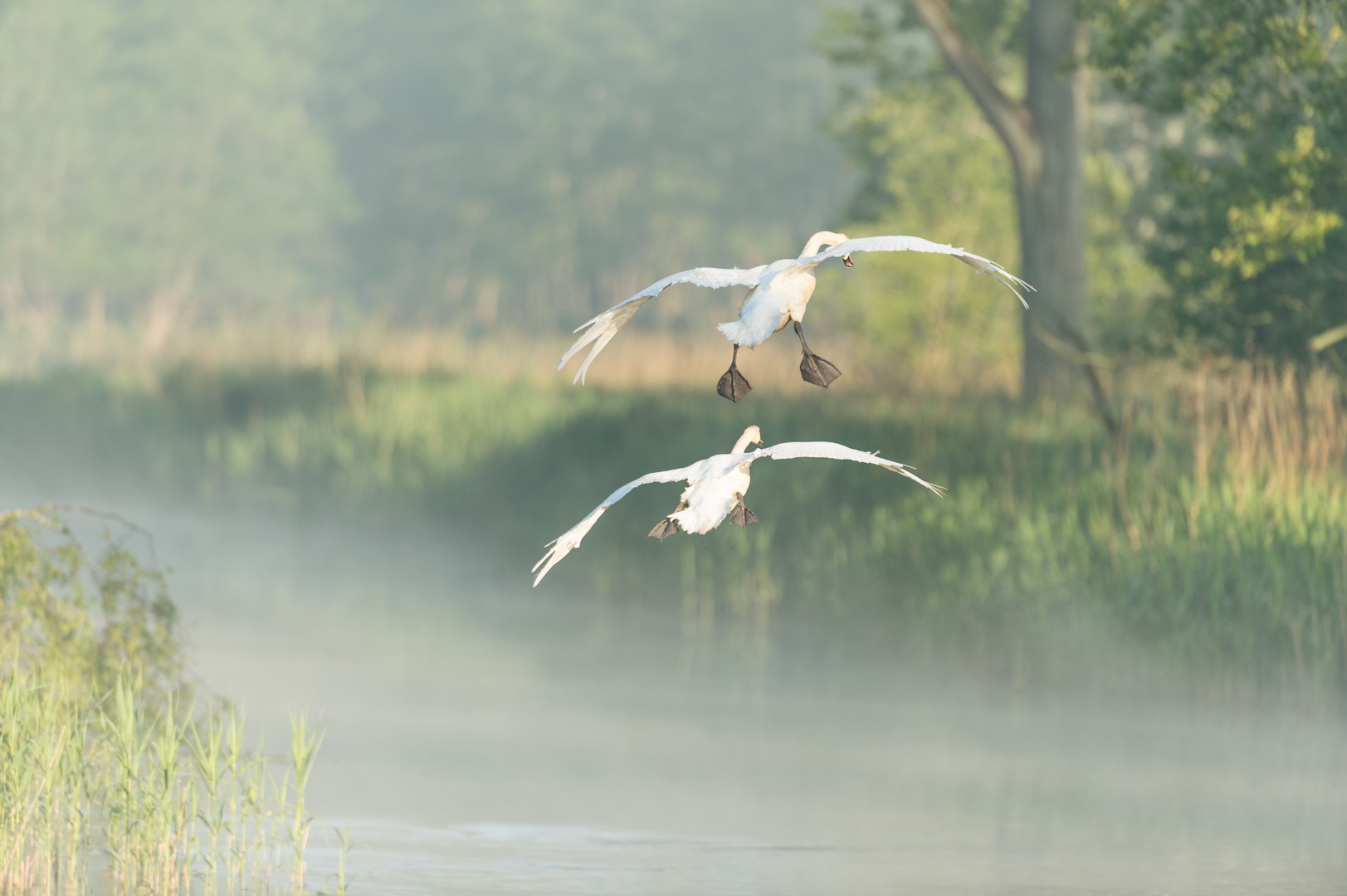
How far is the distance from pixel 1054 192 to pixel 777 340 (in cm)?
991

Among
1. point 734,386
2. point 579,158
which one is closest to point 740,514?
point 734,386

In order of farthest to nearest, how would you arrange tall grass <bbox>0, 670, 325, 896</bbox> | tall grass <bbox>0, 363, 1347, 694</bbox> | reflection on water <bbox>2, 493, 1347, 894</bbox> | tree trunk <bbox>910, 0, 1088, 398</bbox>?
tree trunk <bbox>910, 0, 1088, 398</bbox> < tall grass <bbox>0, 363, 1347, 694</bbox> < reflection on water <bbox>2, 493, 1347, 894</bbox> < tall grass <bbox>0, 670, 325, 896</bbox>

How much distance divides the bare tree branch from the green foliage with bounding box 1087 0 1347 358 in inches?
100

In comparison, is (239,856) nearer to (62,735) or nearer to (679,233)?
(62,735)

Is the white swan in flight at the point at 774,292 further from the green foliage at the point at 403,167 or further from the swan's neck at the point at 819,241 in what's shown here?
the green foliage at the point at 403,167

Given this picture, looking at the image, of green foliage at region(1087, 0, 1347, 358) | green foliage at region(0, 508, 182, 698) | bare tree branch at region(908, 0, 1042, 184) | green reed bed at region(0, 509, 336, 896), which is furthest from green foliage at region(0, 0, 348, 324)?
green reed bed at region(0, 509, 336, 896)

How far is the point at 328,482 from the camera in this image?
70.7 ft

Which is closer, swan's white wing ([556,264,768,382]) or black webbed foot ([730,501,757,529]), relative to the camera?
swan's white wing ([556,264,768,382])

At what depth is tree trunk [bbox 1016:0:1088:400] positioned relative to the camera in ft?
60.0

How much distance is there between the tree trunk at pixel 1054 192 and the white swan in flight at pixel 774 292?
44.8 ft

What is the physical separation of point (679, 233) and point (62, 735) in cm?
5335

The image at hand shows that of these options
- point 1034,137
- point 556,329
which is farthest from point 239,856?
point 556,329

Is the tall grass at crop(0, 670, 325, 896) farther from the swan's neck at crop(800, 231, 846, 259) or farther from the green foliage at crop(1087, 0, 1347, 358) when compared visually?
the green foliage at crop(1087, 0, 1347, 358)

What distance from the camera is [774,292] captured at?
4547 mm
